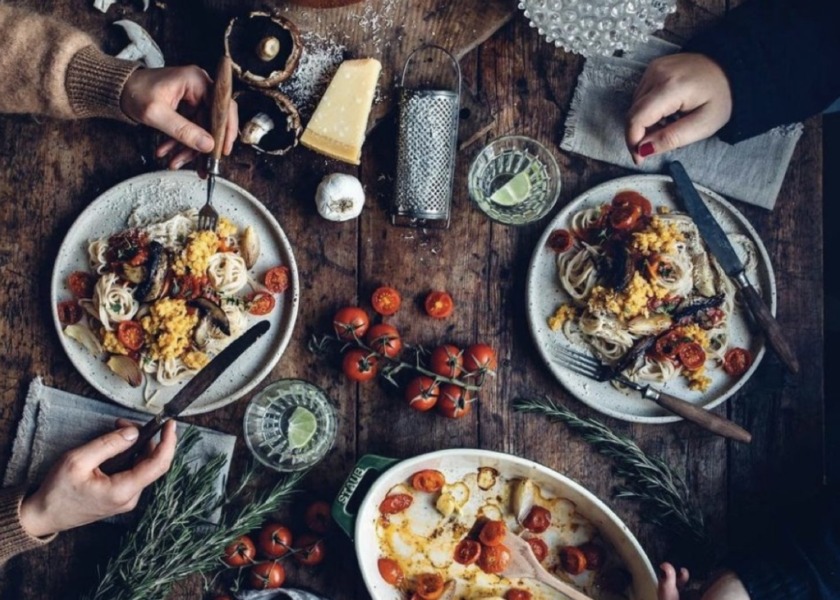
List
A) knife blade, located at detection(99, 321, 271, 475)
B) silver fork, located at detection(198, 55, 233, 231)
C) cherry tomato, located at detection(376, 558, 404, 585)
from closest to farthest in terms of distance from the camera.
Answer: silver fork, located at detection(198, 55, 233, 231), knife blade, located at detection(99, 321, 271, 475), cherry tomato, located at detection(376, 558, 404, 585)

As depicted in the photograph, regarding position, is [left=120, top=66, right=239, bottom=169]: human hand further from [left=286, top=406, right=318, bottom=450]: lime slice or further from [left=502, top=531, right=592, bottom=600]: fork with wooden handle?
[left=502, top=531, right=592, bottom=600]: fork with wooden handle

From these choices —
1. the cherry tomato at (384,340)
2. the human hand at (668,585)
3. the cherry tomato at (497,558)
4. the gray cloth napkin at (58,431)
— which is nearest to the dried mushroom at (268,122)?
the cherry tomato at (384,340)

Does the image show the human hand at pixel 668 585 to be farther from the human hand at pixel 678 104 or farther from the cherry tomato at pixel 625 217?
the human hand at pixel 678 104

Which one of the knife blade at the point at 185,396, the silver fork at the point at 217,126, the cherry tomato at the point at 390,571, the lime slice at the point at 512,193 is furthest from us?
the lime slice at the point at 512,193

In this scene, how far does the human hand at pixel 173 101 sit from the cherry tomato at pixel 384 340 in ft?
2.74

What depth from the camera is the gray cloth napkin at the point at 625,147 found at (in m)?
3.11

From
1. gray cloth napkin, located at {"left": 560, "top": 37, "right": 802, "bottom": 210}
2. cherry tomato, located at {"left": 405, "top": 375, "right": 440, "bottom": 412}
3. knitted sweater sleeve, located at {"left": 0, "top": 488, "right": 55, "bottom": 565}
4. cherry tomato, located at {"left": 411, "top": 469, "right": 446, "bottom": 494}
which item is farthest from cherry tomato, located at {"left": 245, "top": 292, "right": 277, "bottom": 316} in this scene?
gray cloth napkin, located at {"left": 560, "top": 37, "right": 802, "bottom": 210}

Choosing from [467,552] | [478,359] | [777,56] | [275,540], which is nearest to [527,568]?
[467,552]

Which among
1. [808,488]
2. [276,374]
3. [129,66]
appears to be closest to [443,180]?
[276,374]

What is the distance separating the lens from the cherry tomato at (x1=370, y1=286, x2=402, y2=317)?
120 inches

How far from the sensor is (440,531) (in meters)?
3.07

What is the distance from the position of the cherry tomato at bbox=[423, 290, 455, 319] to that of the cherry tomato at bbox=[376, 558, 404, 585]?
35.6 inches

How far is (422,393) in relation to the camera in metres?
2.97

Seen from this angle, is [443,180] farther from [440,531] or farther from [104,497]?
[104,497]
